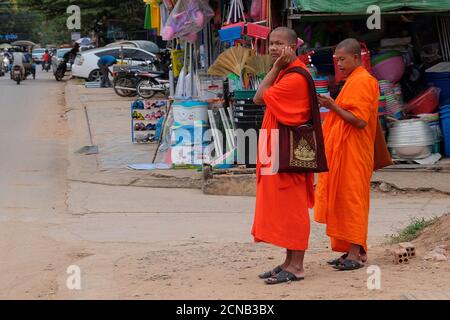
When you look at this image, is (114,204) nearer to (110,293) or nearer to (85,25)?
(110,293)

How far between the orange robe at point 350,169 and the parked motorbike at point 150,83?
15.3 meters

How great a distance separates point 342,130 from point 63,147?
10025mm

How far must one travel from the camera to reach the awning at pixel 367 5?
11.0m

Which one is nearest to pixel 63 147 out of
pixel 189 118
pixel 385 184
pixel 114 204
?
pixel 189 118

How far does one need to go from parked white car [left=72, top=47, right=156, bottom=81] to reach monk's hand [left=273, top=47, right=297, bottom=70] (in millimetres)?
24362

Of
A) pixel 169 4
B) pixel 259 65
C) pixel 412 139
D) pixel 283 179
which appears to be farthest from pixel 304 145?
pixel 169 4

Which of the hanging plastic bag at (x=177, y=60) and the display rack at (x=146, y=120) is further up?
the hanging plastic bag at (x=177, y=60)

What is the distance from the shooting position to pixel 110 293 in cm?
561

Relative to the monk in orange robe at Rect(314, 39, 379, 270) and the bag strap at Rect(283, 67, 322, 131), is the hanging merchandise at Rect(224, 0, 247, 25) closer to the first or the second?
the monk in orange robe at Rect(314, 39, 379, 270)

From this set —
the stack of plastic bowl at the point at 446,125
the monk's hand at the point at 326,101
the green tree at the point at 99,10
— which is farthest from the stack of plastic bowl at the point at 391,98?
the green tree at the point at 99,10

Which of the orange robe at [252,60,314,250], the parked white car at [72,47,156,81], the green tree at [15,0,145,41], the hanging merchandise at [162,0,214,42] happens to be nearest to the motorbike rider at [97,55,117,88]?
the parked white car at [72,47,156,81]

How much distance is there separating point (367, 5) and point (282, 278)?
613cm

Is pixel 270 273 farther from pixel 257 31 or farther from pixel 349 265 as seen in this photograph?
pixel 257 31

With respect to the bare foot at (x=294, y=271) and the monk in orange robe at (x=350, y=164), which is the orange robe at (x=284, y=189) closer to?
the bare foot at (x=294, y=271)
